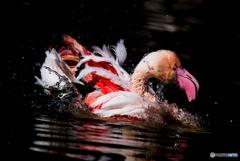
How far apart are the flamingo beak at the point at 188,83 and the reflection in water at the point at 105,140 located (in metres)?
0.82

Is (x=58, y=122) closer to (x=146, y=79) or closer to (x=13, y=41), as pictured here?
(x=146, y=79)

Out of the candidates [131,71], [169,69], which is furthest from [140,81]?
[131,71]

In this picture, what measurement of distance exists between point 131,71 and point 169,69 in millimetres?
2013

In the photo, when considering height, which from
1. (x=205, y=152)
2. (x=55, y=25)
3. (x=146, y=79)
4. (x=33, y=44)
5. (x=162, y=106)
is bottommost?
(x=205, y=152)

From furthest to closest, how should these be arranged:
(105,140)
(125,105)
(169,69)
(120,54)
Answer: (120,54) < (169,69) < (125,105) < (105,140)

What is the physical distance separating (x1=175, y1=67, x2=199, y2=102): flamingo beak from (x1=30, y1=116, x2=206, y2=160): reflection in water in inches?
32.5

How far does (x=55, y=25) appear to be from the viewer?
24.4 feet

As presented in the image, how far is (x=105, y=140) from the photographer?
2719 mm

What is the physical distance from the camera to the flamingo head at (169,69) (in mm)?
4512

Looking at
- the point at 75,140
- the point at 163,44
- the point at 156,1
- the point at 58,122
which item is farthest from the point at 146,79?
the point at 156,1

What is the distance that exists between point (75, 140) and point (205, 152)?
3.82ft

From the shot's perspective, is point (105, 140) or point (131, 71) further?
point (131, 71)

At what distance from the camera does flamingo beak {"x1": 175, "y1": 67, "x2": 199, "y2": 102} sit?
446 cm

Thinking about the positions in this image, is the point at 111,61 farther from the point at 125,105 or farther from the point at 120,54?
the point at 125,105
